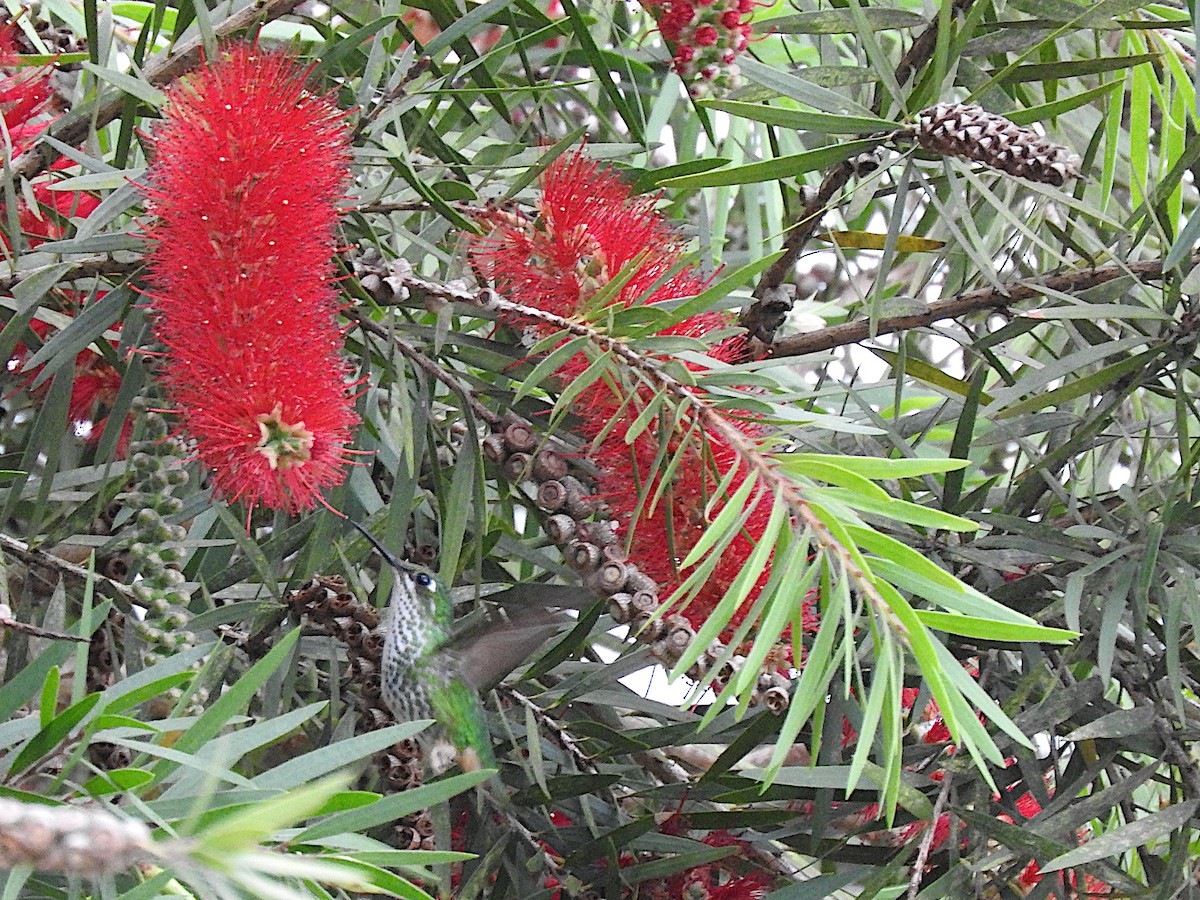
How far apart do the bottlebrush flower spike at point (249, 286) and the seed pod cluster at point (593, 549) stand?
13cm

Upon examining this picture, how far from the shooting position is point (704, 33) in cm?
69

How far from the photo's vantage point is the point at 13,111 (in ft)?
2.45

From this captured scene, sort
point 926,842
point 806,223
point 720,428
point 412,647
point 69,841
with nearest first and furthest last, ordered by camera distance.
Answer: point 69,841
point 720,428
point 926,842
point 806,223
point 412,647

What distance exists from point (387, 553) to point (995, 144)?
1.48 feet

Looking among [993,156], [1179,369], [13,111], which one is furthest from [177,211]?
[1179,369]

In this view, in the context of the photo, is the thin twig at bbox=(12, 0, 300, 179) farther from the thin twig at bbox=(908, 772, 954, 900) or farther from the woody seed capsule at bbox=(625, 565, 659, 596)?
the thin twig at bbox=(908, 772, 954, 900)

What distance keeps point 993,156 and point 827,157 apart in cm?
10

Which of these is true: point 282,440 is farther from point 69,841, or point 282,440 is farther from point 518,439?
point 69,841

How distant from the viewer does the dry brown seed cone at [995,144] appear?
632mm

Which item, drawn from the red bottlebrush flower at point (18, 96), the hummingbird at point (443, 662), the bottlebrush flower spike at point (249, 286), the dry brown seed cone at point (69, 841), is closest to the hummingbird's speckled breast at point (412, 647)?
the hummingbird at point (443, 662)

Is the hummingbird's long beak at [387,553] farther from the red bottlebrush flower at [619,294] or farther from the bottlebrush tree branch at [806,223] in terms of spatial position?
the bottlebrush tree branch at [806,223]

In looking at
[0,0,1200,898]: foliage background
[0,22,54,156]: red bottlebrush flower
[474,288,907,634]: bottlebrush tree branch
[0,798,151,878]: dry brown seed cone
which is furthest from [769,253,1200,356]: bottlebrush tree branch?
[0,798,151,878]: dry brown seed cone

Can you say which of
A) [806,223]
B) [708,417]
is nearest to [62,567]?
[708,417]

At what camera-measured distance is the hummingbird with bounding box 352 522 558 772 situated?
0.91m
